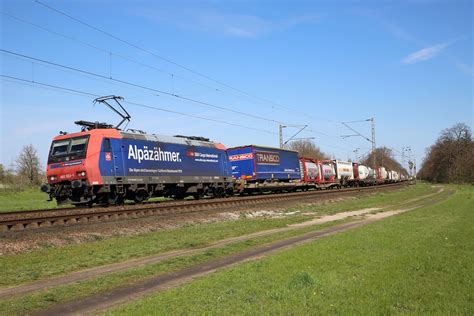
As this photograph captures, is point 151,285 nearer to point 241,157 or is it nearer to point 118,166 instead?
point 118,166

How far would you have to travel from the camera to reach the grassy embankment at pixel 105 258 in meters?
7.32

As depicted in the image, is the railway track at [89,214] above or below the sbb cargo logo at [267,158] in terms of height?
below

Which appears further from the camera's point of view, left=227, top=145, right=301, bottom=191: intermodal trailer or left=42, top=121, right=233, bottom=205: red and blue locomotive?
left=227, top=145, right=301, bottom=191: intermodal trailer

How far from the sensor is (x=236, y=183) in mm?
34844

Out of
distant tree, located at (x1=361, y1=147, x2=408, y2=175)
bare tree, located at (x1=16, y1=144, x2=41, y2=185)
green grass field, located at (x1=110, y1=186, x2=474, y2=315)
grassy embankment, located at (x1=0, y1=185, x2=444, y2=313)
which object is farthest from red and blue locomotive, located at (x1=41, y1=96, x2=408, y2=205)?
distant tree, located at (x1=361, y1=147, x2=408, y2=175)

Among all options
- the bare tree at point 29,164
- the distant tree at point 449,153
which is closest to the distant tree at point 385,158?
the distant tree at point 449,153

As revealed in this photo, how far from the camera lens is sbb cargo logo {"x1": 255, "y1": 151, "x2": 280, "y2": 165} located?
119 ft

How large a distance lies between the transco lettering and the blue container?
10037 mm

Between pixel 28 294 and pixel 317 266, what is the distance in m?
5.22

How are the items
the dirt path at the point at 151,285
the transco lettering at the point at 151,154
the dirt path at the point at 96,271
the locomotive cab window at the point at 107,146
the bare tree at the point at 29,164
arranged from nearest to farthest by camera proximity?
the dirt path at the point at 151,285 → the dirt path at the point at 96,271 → the locomotive cab window at the point at 107,146 → the transco lettering at the point at 151,154 → the bare tree at the point at 29,164

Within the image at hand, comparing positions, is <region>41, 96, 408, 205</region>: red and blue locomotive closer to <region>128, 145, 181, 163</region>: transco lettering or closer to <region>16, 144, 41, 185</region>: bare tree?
<region>128, 145, 181, 163</region>: transco lettering

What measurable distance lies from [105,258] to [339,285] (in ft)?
20.5

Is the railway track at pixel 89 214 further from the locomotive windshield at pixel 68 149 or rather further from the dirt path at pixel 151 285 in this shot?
the dirt path at pixel 151 285

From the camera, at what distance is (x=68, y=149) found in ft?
68.8
